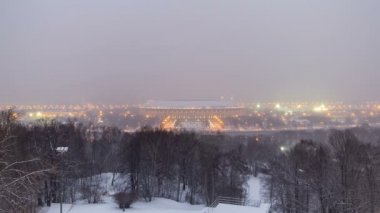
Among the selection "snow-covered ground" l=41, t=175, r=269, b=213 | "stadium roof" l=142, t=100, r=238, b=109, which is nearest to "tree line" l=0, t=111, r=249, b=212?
"snow-covered ground" l=41, t=175, r=269, b=213

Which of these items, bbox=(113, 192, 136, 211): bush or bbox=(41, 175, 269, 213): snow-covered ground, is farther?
bbox=(113, 192, 136, 211): bush

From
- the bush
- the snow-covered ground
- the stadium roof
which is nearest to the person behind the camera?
the snow-covered ground

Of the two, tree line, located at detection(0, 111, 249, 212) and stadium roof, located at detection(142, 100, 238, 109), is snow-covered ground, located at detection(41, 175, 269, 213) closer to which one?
tree line, located at detection(0, 111, 249, 212)

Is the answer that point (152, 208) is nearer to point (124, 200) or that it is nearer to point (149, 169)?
point (124, 200)

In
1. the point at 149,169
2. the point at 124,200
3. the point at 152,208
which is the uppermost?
the point at 149,169

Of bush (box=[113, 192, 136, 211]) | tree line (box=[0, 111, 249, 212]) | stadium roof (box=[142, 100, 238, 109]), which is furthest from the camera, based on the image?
stadium roof (box=[142, 100, 238, 109])

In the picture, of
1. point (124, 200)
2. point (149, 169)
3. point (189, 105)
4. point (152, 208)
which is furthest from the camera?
point (189, 105)

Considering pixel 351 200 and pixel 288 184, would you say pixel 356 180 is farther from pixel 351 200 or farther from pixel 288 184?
pixel 288 184

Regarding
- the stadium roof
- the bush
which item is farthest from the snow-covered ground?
the stadium roof

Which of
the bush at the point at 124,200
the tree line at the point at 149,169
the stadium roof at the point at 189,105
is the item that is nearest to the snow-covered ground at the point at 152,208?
the bush at the point at 124,200

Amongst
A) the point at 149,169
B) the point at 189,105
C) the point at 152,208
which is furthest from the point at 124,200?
the point at 189,105

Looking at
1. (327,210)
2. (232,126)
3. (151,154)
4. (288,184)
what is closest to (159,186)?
(151,154)

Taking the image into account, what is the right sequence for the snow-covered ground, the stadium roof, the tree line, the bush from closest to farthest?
1. the snow-covered ground
2. the bush
3. the tree line
4. the stadium roof

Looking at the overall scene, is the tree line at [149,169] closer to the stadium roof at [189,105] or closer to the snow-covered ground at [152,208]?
the snow-covered ground at [152,208]
